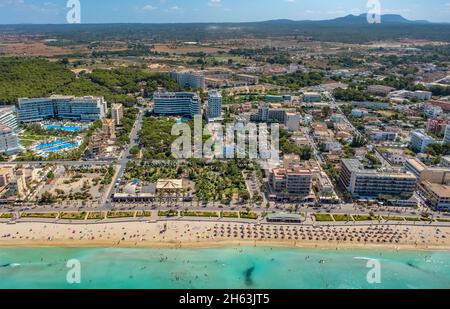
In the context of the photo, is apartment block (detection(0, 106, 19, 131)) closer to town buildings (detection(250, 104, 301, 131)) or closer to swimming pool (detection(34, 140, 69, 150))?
swimming pool (detection(34, 140, 69, 150))

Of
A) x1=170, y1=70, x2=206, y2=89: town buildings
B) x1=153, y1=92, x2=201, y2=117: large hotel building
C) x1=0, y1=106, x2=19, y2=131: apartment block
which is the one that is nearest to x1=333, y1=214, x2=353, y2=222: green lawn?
x1=153, y1=92, x2=201, y2=117: large hotel building

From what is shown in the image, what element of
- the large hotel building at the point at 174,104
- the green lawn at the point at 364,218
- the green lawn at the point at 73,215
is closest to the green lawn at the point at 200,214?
the green lawn at the point at 73,215

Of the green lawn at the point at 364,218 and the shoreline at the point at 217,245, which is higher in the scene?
the green lawn at the point at 364,218

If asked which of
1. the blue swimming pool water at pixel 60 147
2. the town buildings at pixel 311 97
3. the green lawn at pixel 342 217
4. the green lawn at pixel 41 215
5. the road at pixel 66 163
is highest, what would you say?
the town buildings at pixel 311 97

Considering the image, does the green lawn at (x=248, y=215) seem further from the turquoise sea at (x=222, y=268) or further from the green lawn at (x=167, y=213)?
the green lawn at (x=167, y=213)

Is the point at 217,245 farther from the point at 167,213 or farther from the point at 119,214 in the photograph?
the point at 119,214
